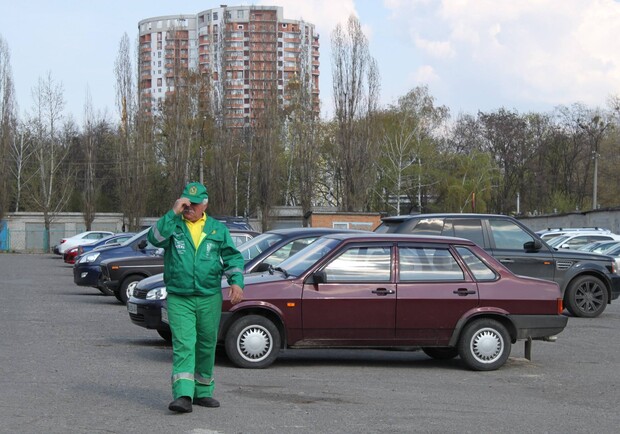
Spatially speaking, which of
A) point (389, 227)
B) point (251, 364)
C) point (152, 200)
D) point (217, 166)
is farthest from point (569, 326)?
point (152, 200)

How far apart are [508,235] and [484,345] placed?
645 centimetres

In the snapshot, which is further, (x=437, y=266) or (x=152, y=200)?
(x=152, y=200)

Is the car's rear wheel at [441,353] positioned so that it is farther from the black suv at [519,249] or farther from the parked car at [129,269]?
the parked car at [129,269]

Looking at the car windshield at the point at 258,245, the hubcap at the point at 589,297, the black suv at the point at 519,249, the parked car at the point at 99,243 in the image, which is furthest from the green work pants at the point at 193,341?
the parked car at the point at 99,243

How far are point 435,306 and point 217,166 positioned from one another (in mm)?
50781

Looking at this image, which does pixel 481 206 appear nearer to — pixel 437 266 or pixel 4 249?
pixel 4 249

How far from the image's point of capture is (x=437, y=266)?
11062 mm

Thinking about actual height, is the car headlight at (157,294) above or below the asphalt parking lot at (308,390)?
above

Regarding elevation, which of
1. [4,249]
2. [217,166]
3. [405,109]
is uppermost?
[405,109]

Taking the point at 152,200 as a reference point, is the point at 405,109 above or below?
above

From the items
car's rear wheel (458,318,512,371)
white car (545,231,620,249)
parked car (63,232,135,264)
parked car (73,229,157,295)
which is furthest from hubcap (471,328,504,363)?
white car (545,231,620,249)

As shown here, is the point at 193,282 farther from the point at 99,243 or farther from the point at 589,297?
the point at 99,243

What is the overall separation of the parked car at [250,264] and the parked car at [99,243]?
13.2 metres

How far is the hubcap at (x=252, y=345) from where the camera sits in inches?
414
